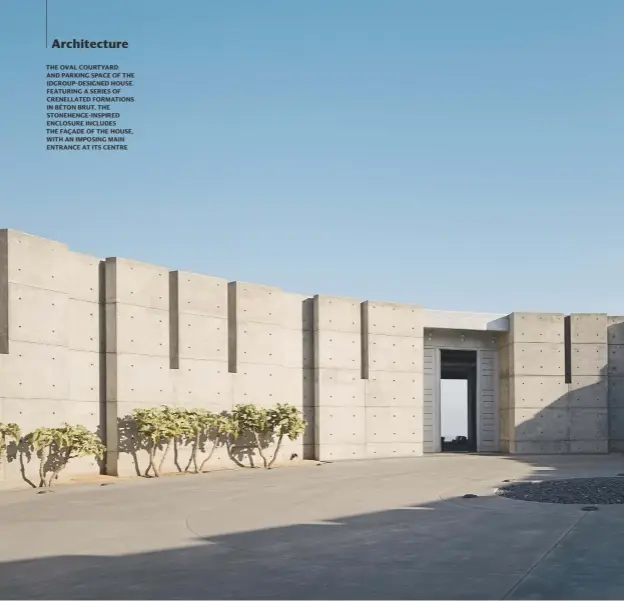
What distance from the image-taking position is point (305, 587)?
7664 mm

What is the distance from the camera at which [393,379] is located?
27.6 meters

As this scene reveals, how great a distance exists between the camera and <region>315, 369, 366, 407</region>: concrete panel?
2598 cm

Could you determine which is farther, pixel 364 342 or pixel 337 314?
pixel 364 342

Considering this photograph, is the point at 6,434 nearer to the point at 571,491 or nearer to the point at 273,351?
the point at 273,351

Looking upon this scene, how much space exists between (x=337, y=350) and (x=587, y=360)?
8.74m

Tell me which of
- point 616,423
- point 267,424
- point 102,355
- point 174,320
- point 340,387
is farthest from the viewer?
point 616,423

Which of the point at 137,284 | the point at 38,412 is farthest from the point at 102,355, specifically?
the point at 38,412

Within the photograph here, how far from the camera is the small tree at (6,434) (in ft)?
55.6

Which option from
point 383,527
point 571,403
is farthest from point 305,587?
point 571,403

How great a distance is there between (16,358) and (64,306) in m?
1.80

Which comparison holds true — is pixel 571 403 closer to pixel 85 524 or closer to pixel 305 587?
pixel 85 524

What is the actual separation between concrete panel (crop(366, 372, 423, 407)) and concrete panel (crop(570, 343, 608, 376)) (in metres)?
5.31

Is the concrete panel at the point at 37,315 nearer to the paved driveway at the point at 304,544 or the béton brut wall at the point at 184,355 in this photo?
the béton brut wall at the point at 184,355

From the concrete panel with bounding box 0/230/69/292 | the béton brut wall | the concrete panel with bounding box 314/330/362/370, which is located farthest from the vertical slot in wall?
the concrete panel with bounding box 314/330/362/370
